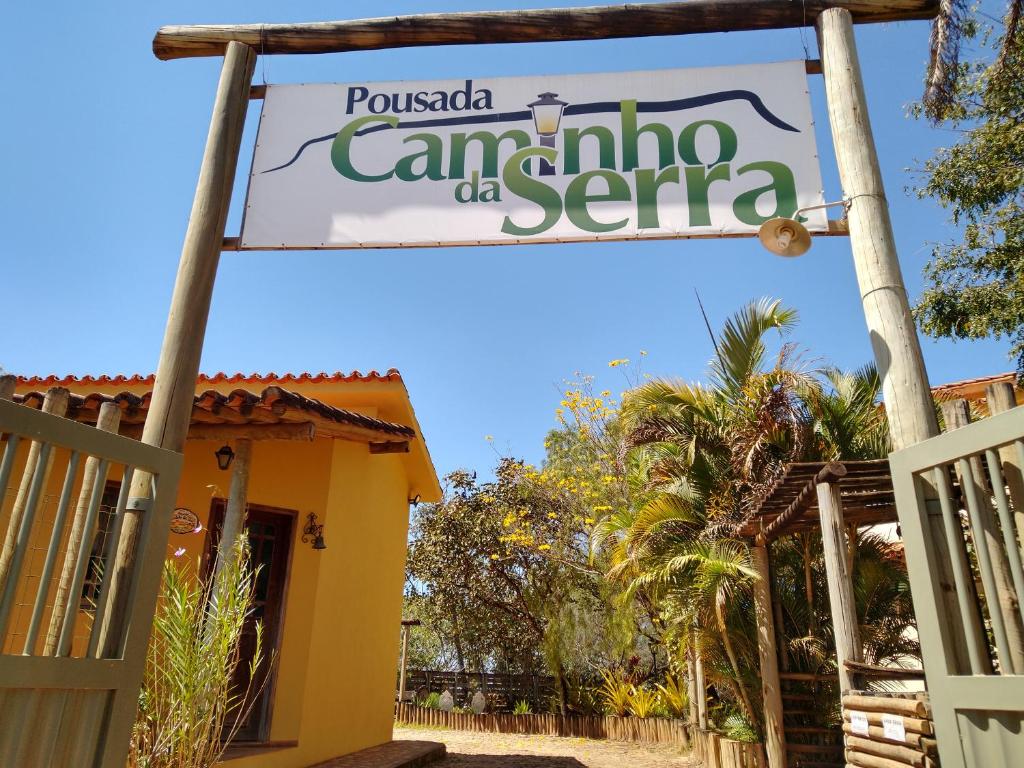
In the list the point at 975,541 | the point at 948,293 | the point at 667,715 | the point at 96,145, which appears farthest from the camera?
the point at 667,715

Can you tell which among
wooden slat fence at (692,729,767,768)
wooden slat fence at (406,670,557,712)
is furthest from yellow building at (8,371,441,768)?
wooden slat fence at (406,670,557,712)

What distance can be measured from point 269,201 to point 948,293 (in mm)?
10164

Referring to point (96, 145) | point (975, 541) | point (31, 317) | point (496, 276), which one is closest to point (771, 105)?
point (975, 541)

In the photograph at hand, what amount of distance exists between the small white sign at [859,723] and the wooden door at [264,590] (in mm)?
4962

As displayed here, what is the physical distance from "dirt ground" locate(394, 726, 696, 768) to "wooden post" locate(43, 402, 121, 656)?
24.2 feet

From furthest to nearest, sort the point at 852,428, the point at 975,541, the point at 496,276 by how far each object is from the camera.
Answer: the point at 496,276, the point at 852,428, the point at 975,541

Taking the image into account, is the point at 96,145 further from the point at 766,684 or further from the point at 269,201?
the point at 766,684

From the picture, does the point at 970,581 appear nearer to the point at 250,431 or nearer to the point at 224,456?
the point at 250,431

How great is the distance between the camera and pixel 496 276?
462 inches

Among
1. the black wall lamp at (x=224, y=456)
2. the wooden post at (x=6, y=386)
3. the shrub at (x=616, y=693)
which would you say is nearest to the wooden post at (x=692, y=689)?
the shrub at (x=616, y=693)

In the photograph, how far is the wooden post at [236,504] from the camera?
5.70 metres

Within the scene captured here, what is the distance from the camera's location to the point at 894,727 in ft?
12.7

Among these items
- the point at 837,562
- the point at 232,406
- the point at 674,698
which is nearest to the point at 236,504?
the point at 232,406

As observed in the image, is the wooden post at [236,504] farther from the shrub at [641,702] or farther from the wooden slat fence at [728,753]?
the shrub at [641,702]
